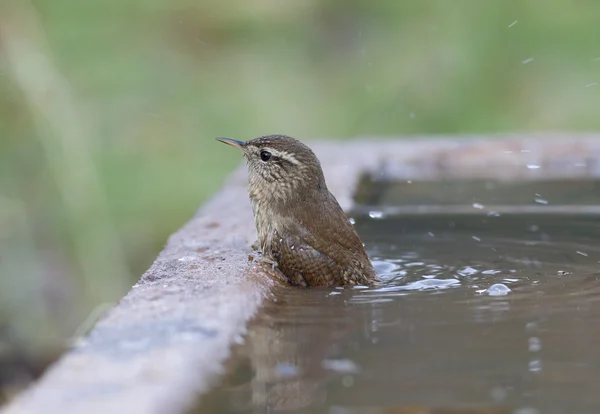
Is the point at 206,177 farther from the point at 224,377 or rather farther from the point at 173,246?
the point at 224,377

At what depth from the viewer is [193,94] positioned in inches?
375

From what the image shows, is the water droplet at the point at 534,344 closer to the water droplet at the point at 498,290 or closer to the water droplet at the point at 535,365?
the water droplet at the point at 535,365

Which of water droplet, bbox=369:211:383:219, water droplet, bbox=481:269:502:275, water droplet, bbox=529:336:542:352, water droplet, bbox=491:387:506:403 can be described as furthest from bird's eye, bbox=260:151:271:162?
water droplet, bbox=491:387:506:403

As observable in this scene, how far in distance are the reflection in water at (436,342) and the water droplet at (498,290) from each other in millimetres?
16

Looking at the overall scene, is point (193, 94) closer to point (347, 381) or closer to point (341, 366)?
point (341, 366)

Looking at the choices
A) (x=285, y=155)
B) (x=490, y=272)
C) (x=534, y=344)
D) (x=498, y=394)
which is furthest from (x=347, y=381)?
(x=285, y=155)

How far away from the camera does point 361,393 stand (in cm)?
234

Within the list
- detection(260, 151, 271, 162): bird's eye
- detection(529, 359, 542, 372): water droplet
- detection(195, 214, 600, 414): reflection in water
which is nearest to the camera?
detection(195, 214, 600, 414): reflection in water

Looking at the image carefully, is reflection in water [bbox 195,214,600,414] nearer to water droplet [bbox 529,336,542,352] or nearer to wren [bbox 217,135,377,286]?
water droplet [bbox 529,336,542,352]

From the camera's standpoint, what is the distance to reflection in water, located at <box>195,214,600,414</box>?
7.55 feet

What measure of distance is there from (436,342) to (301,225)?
4.34 ft

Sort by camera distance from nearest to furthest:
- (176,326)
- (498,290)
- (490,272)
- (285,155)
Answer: (176,326), (498,290), (490,272), (285,155)

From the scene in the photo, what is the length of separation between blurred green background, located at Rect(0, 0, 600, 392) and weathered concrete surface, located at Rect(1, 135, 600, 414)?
1948mm

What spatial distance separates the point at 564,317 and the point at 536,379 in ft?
2.18
